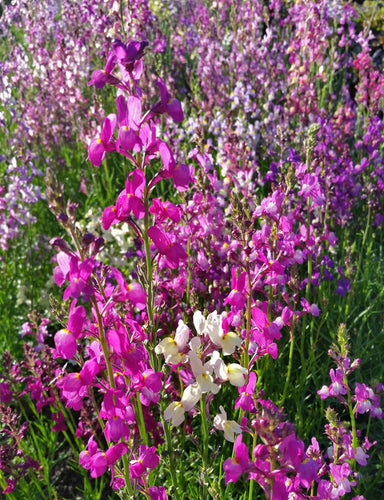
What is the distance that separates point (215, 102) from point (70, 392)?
14.3 feet

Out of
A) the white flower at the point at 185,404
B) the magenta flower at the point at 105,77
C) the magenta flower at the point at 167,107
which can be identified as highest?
the magenta flower at the point at 105,77

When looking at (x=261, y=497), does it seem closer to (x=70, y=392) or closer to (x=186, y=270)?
(x=186, y=270)

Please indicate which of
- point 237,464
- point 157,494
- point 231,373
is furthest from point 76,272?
point 157,494

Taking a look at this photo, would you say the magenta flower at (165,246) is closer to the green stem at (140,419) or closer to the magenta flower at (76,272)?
the magenta flower at (76,272)

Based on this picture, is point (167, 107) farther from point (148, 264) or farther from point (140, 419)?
point (140, 419)

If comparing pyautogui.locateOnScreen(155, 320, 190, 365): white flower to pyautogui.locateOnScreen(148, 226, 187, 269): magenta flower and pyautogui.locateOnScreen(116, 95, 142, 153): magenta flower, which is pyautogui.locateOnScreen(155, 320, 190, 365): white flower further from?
pyautogui.locateOnScreen(116, 95, 142, 153): magenta flower

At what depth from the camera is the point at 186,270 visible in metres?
2.63

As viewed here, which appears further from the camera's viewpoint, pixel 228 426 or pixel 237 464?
pixel 228 426

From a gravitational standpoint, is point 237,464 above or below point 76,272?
below

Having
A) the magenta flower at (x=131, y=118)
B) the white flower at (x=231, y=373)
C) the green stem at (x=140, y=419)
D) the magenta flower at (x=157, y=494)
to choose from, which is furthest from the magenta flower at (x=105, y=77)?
the magenta flower at (x=157, y=494)

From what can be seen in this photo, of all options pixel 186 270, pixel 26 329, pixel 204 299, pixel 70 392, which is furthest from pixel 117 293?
pixel 26 329

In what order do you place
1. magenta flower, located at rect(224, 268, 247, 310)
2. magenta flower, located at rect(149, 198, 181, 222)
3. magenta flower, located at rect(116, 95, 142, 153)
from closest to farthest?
magenta flower, located at rect(116, 95, 142, 153)
magenta flower, located at rect(149, 198, 181, 222)
magenta flower, located at rect(224, 268, 247, 310)

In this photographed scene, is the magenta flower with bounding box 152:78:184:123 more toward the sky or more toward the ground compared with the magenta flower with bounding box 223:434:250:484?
more toward the sky

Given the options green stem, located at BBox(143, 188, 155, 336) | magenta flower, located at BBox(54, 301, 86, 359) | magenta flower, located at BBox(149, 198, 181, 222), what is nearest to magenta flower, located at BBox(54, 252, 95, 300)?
magenta flower, located at BBox(54, 301, 86, 359)
